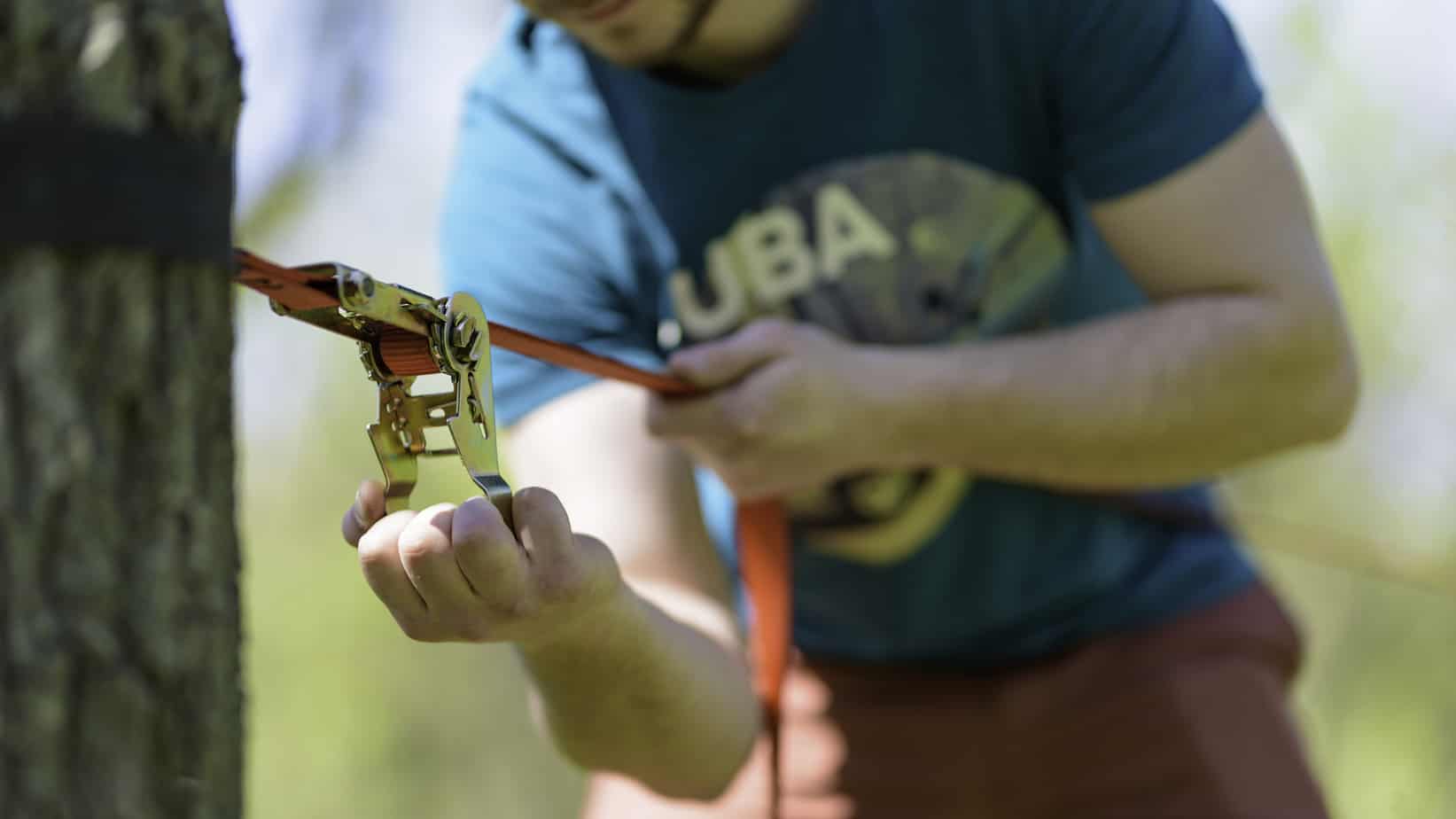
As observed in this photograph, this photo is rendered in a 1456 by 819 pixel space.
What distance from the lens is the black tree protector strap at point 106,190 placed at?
807 millimetres

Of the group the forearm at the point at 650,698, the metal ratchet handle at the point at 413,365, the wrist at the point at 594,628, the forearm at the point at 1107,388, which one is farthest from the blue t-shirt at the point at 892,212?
the metal ratchet handle at the point at 413,365

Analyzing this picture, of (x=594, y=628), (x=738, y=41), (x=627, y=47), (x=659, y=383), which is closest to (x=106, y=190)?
(x=594, y=628)

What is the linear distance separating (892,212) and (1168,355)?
1.07 feet

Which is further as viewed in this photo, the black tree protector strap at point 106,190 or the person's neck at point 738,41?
the person's neck at point 738,41

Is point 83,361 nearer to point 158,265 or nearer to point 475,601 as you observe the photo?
point 158,265

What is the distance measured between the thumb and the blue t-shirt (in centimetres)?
25

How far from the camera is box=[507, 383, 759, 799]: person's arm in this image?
1.14m

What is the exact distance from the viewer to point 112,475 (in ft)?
2.77

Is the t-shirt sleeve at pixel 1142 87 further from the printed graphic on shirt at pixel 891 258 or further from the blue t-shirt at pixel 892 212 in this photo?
the printed graphic on shirt at pixel 891 258

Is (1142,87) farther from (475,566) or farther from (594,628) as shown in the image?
(475,566)

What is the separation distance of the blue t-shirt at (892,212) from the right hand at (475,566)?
2.32 ft

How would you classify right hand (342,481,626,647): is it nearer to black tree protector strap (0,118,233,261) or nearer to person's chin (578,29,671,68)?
black tree protector strap (0,118,233,261)

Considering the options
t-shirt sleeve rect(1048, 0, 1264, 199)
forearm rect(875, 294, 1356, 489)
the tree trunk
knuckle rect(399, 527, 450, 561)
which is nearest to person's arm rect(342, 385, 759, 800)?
knuckle rect(399, 527, 450, 561)

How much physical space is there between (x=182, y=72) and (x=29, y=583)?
30 centimetres
